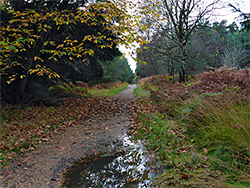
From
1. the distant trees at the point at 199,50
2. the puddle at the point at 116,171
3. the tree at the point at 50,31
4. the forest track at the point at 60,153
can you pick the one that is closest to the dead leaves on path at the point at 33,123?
the forest track at the point at 60,153

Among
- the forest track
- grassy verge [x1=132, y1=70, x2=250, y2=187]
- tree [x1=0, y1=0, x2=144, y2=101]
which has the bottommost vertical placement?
the forest track

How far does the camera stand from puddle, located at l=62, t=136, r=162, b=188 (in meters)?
2.95

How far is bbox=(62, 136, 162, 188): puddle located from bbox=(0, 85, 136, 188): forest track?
27 centimetres

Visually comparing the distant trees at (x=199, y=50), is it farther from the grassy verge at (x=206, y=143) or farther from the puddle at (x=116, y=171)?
the puddle at (x=116, y=171)

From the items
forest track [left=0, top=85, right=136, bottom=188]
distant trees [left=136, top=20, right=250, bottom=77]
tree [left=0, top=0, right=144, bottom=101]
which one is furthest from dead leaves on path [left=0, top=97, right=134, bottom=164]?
distant trees [left=136, top=20, right=250, bottom=77]

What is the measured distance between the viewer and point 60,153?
4.21m

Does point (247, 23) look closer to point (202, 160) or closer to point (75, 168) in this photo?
point (202, 160)

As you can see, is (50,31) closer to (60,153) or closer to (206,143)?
(60,153)

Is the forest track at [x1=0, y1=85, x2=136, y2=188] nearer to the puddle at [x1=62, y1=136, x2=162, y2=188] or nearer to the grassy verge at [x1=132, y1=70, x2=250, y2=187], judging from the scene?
the puddle at [x1=62, y1=136, x2=162, y2=188]

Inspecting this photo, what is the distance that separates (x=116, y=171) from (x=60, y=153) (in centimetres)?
163

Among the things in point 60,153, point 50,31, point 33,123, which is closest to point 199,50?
point 50,31

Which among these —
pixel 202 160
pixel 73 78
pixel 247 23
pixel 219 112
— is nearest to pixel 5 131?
pixel 202 160

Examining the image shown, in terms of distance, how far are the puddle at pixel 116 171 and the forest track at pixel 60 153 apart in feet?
0.90

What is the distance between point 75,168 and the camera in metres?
3.51
